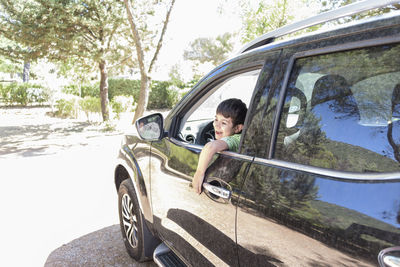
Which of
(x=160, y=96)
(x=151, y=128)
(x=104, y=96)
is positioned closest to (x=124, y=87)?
(x=160, y=96)

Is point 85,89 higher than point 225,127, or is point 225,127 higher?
point 85,89

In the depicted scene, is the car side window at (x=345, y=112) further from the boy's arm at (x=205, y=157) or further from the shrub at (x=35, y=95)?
the shrub at (x=35, y=95)

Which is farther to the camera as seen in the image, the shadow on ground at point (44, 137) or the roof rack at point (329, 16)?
the shadow on ground at point (44, 137)

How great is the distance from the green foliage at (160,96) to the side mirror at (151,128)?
64.3 feet

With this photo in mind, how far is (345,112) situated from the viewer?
1.35 meters

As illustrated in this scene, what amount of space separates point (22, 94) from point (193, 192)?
23660 mm

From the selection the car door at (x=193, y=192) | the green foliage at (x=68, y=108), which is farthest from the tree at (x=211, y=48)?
the car door at (x=193, y=192)

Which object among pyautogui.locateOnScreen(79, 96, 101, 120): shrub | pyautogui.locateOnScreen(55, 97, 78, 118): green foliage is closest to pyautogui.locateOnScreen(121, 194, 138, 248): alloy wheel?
pyautogui.locateOnScreen(79, 96, 101, 120): shrub

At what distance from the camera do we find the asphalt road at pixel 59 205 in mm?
3432

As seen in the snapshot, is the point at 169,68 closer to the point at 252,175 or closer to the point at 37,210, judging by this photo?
the point at 37,210

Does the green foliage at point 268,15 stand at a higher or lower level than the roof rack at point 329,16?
higher

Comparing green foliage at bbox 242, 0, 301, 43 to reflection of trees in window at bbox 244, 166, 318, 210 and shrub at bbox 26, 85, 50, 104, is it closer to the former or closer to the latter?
reflection of trees in window at bbox 244, 166, 318, 210

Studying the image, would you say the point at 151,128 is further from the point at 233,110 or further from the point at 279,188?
the point at 279,188

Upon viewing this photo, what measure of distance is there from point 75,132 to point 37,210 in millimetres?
8221
